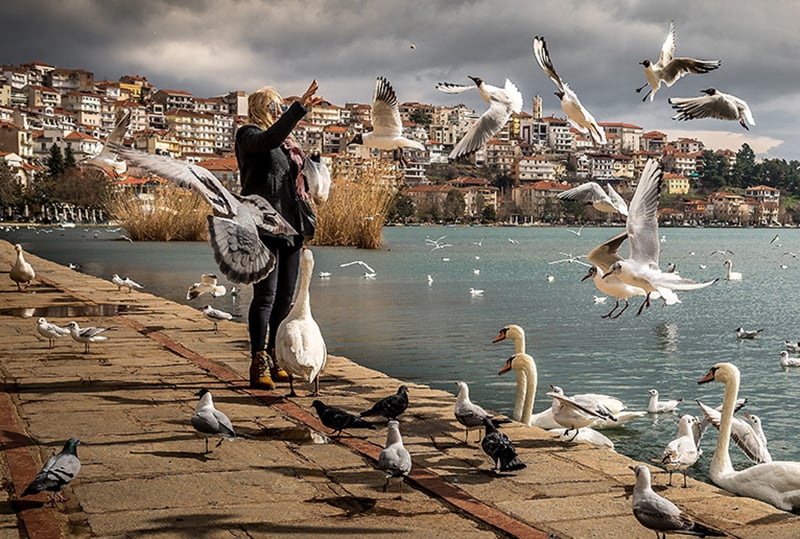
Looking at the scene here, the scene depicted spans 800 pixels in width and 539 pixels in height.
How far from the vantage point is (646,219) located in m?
5.12

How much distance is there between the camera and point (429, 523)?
10.6 feet

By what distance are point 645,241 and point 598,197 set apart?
118 centimetres

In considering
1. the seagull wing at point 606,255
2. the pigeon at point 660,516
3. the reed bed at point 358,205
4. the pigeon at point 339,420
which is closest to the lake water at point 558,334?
the seagull wing at point 606,255

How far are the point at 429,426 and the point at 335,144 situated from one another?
11764 cm

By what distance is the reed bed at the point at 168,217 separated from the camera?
42.5m

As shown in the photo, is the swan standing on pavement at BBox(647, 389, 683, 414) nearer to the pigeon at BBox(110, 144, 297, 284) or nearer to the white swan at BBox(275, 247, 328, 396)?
the white swan at BBox(275, 247, 328, 396)

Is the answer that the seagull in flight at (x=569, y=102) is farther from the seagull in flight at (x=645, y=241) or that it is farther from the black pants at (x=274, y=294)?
the black pants at (x=274, y=294)

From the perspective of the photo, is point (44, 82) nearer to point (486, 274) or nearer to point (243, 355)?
point (486, 274)

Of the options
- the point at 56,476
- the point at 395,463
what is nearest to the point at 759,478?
the point at 395,463

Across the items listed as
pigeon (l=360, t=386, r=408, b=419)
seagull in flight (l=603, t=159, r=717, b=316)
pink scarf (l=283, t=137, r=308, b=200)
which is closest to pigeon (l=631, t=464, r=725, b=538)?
pigeon (l=360, t=386, r=408, b=419)

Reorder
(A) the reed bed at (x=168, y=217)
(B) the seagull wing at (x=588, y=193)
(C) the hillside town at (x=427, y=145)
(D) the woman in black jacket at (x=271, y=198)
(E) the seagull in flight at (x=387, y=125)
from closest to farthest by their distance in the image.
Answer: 1. (D) the woman in black jacket at (x=271, y=198)
2. (B) the seagull wing at (x=588, y=193)
3. (E) the seagull in flight at (x=387, y=125)
4. (A) the reed bed at (x=168, y=217)
5. (C) the hillside town at (x=427, y=145)

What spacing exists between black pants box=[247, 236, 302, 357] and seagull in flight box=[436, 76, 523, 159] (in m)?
1.24

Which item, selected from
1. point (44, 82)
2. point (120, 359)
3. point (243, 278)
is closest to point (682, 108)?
point (243, 278)

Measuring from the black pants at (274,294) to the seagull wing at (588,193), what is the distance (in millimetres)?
1989
